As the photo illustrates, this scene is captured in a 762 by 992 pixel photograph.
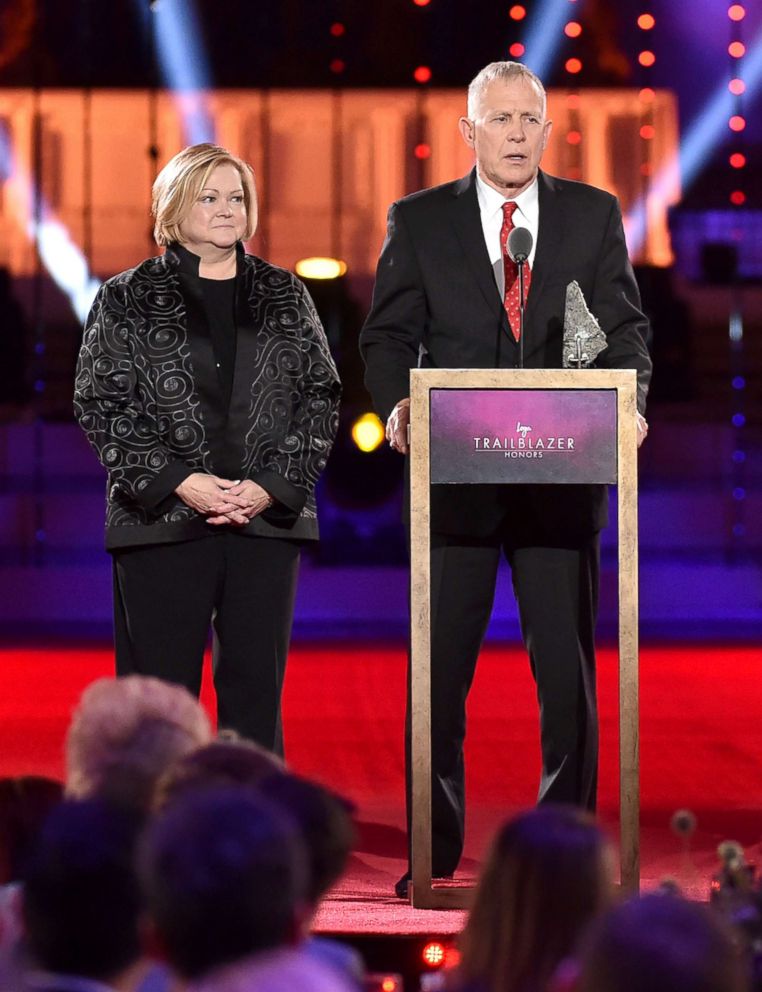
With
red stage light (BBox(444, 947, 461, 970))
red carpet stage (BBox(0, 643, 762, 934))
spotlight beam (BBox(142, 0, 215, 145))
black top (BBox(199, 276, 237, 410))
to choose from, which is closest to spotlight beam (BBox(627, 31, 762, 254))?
spotlight beam (BBox(142, 0, 215, 145))

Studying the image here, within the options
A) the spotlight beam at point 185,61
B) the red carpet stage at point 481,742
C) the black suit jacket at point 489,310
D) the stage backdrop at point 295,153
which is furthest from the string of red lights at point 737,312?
the black suit jacket at point 489,310

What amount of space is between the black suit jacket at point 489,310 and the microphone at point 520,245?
24 centimetres

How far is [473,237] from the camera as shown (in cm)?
339

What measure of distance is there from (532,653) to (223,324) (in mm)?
946

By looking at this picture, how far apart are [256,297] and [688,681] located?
15.0ft

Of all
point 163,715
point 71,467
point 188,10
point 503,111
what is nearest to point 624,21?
point 188,10

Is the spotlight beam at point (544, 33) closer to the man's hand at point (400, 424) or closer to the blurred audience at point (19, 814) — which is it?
the man's hand at point (400, 424)

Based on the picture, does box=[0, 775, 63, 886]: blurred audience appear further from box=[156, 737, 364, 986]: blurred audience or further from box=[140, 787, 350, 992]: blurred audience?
box=[140, 787, 350, 992]: blurred audience

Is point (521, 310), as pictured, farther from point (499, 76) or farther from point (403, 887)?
point (403, 887)

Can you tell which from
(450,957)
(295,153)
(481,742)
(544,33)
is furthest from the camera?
(295,153)

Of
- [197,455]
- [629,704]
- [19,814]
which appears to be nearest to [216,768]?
[19,814]

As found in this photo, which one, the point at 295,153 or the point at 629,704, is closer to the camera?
the point at 629,704

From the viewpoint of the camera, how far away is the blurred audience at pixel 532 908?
1701mm

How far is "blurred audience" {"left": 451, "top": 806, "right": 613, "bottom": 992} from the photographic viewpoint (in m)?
1.70
